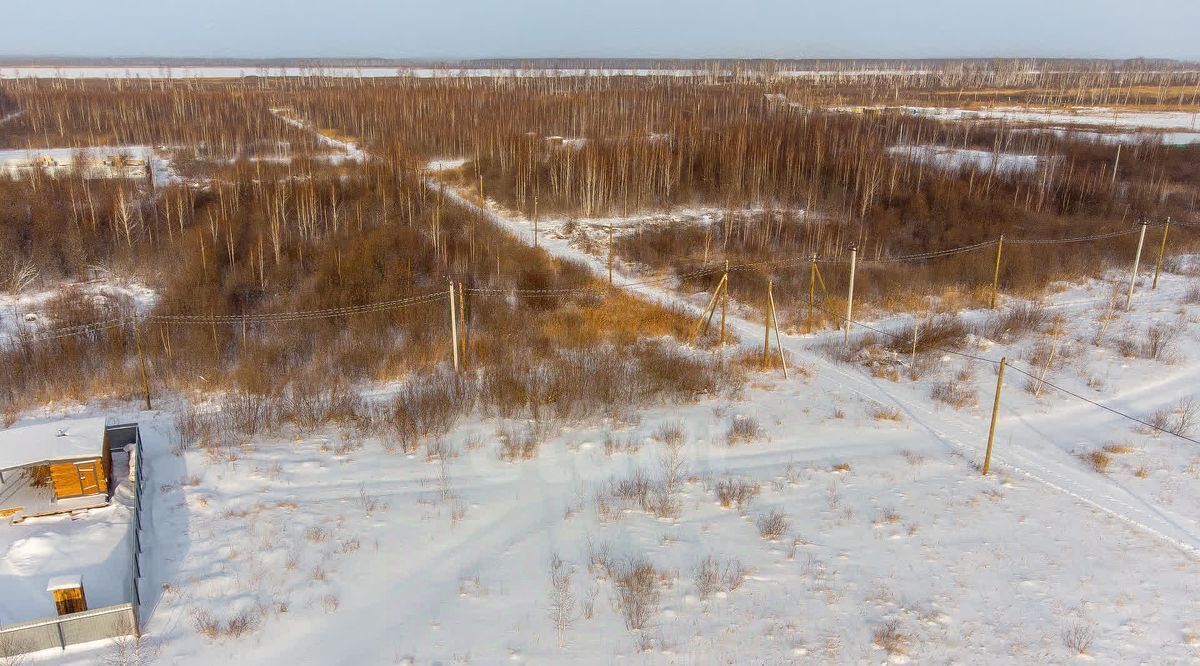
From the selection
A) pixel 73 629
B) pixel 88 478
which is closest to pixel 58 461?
pixel 88 478

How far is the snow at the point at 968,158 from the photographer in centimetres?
3034

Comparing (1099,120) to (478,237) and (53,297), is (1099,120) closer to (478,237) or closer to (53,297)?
(478,237)

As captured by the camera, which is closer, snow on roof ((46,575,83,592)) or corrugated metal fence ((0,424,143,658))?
corrugated metal fence ((0,424,143,658))

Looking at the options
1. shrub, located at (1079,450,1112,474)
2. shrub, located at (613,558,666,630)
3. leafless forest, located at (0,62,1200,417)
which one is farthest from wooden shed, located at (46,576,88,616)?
shrub, located at (1079,450,1112,474)

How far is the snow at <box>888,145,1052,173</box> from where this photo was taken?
3034cm

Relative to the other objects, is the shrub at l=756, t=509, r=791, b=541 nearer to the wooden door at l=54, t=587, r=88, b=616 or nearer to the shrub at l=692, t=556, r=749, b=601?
the shrub at l=692, t=556, r=749, b=601

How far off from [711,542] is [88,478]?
7.46 metres

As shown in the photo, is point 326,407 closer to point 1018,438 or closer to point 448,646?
point 448,646

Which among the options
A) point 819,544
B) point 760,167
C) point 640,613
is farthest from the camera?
point 760,167

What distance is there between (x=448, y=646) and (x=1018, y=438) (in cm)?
901

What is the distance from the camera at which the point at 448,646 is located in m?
6.67

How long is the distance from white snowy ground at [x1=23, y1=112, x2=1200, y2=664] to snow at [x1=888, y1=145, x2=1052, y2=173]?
825 inches

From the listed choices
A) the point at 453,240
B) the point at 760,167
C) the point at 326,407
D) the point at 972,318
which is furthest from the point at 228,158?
the point at 972,318

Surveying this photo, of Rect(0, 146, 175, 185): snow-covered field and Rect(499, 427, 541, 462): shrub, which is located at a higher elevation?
Rect(0, 146, 175, 185): snow-covered field
